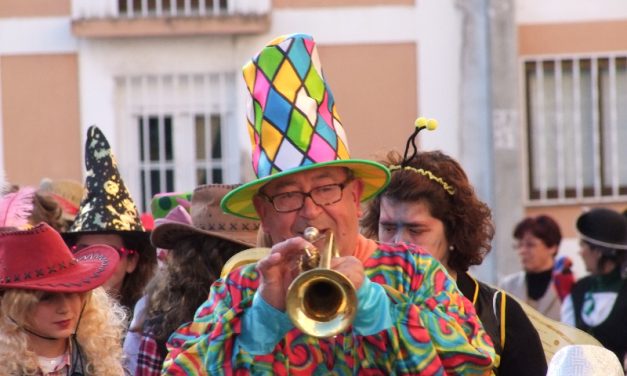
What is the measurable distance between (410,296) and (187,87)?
11692 mm

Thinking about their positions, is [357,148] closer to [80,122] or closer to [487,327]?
[80,122]

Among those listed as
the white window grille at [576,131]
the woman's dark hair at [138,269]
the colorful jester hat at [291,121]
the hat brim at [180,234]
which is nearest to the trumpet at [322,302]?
the colorful jester hat at [291,121]

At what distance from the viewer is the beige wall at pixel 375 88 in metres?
15.0

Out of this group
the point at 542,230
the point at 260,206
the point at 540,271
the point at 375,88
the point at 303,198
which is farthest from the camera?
the point at 375,88

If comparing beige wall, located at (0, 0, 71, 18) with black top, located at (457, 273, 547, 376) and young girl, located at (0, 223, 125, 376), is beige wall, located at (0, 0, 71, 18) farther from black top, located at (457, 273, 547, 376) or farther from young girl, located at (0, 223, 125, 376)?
black top, located at (457, 273, 547, 376)

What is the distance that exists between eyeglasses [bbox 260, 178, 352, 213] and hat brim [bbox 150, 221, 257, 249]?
5.48 feet

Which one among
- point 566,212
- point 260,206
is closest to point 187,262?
point 260,206

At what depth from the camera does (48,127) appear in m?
15.1

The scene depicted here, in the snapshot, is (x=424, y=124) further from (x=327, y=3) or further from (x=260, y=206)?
(x=327, y=3)

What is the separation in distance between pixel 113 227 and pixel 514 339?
2501 millimetres

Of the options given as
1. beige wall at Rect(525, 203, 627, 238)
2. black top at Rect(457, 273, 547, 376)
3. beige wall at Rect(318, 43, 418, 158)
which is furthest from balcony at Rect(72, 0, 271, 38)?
black top at Rect(457, 273, 547, 376)

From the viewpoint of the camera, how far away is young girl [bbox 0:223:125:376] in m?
4.79

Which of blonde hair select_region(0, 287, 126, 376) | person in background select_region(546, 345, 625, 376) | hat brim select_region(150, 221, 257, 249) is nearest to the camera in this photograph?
person in background select_region(546, 345, 625, 376)

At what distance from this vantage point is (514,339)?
4867 millimetres
